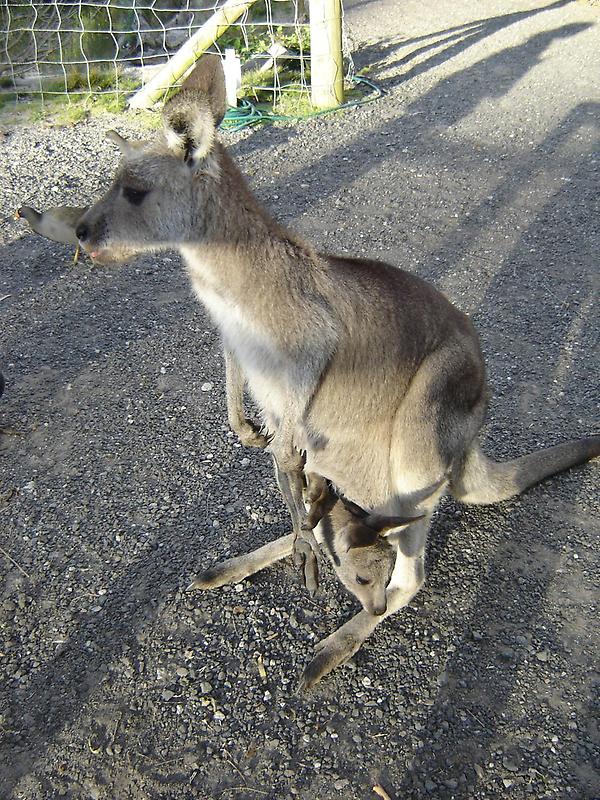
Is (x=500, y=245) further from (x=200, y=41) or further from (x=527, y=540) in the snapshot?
(x=200, y=41)

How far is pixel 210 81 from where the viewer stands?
6.63 feet

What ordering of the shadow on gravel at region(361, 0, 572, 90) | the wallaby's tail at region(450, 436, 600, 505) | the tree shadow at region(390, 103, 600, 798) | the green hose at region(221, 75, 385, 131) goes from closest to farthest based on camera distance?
the tree shadow at region(390, 103, 600, 798), the wallaby's tail at region(450, 436, 600, 505), the green hose at region(221, 75, 385, 131), the shadow on gravel at region(361, 0, 572, 90)

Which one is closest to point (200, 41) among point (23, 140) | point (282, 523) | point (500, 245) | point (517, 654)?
point (23, 140)

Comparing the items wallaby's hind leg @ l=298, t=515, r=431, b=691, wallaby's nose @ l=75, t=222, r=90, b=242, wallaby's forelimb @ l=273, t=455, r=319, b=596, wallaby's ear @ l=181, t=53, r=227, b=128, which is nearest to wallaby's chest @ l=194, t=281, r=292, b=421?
wallaby's forelimb @ l=273, t=455, r=319, b=596

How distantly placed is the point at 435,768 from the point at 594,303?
289 centimetres

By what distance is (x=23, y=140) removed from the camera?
6.17 meters

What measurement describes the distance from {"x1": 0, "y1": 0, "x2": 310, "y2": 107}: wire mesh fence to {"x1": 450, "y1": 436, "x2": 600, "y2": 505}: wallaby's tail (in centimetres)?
470

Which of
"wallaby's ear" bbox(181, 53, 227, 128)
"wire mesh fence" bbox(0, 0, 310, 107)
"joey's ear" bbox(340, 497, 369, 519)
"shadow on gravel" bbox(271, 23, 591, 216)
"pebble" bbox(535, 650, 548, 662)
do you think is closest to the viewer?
"wallaby's ear" bbox(181, 53, 227, 128)

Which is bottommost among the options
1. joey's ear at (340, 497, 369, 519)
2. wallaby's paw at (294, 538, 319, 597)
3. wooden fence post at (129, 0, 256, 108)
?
wallaby's paw at (294, 538, 319, 597)

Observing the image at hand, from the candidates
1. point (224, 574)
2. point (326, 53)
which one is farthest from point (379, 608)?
point (326, 53)

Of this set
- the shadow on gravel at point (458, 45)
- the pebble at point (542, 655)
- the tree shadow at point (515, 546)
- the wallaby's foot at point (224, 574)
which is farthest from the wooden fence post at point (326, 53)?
the pebble at point (542, 655)

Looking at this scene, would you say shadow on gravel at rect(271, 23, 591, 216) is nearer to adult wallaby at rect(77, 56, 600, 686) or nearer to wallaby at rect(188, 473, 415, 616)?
adult wallaby at rect(77, 56, 600, 686)

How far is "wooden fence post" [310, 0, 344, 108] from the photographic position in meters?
6.29

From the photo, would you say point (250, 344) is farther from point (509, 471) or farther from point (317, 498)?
point (509, 471)
